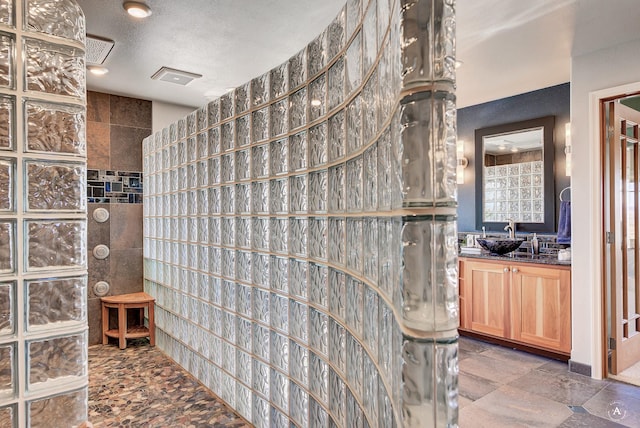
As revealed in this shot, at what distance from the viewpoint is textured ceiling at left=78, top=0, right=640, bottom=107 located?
86.9 inches

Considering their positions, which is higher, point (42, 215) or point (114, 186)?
point (114, 186)

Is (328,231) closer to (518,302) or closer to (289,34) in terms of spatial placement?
(289,34)

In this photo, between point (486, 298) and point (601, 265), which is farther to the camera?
point (486, 298)

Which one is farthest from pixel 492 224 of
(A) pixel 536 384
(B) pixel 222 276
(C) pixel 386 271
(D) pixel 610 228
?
(C) pixel 386 271

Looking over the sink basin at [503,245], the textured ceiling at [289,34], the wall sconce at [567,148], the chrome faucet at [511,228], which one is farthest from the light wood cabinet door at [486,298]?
the textured ceiling at [289,34]

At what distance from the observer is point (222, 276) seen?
99.2 inches

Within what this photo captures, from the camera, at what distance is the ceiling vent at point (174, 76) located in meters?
3.18

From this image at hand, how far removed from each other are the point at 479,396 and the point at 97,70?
3746 mm

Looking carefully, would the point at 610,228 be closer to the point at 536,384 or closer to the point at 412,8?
the point at 536,384

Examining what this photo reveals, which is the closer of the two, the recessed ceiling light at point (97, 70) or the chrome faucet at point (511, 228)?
the recessed ceiling light at point (97, 70)

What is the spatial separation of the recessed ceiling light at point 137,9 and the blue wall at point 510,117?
3365 millimetres

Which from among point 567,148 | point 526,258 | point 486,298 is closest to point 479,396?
point 486,298

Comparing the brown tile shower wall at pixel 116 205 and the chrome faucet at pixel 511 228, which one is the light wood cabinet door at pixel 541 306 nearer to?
the chrome faucet at pixel 511 228

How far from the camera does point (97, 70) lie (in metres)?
3.20
